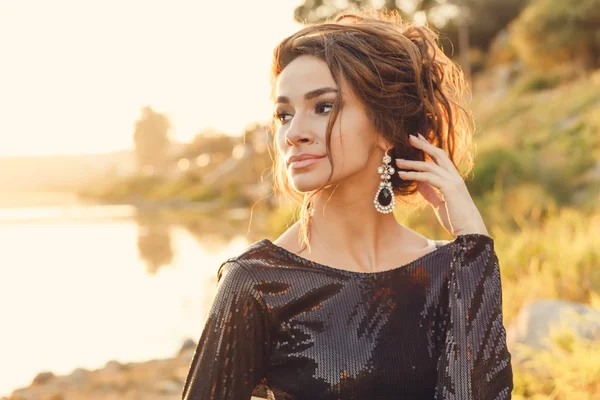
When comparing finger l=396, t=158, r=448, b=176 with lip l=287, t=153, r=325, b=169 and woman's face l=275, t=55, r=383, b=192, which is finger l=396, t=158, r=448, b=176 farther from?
lip l=287, t=153, r=325, b=169

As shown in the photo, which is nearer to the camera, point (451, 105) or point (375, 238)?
point (375, 238)

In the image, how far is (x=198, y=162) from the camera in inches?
1323

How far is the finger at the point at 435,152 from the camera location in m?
1.87

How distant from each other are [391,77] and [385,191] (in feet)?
1.10

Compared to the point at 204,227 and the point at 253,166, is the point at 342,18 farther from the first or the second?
the point at 253,166

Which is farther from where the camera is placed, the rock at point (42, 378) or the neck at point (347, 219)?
the rock at point (42, 378)

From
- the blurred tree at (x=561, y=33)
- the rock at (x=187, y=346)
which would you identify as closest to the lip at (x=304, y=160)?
the rock at (x=187, y=346)

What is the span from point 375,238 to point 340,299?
0.29 metres

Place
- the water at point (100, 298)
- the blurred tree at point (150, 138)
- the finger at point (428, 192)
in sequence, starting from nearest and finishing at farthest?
the finger at point (428, 192), the water at point (100, 298), the blurred tree at point (150, 138)

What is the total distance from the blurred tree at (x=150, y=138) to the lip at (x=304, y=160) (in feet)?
138

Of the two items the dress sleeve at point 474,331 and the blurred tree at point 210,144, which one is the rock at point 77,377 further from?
the blurred tree at point 210,144

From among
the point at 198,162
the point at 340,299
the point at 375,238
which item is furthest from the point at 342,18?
the point at 198,162

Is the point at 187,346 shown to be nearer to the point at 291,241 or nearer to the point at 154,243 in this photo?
the point at 291,241

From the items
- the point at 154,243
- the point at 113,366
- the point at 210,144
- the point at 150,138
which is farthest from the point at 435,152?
the point at 150,138
